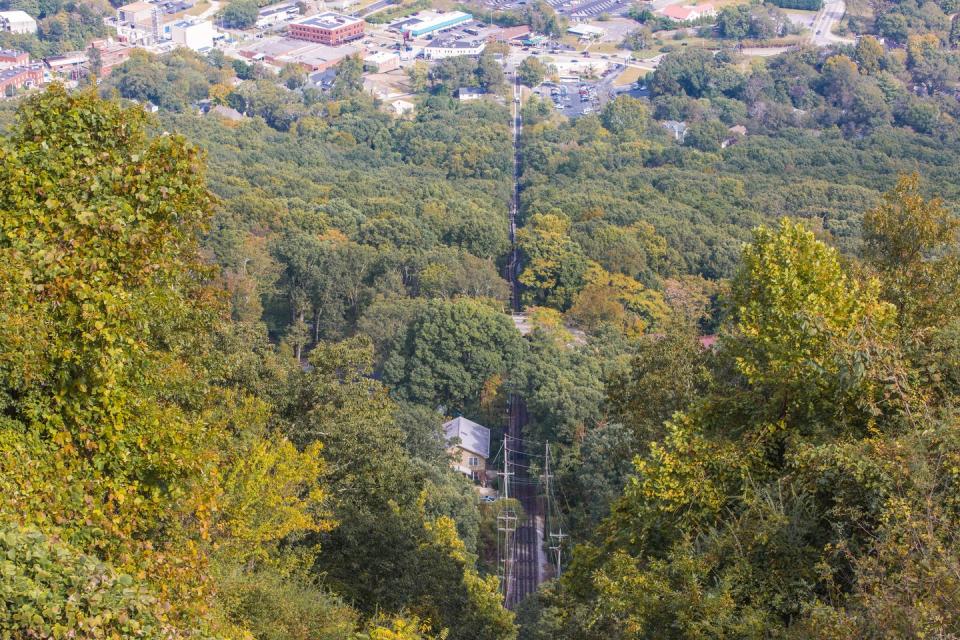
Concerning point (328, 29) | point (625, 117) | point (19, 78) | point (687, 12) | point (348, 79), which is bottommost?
point (19, 78)

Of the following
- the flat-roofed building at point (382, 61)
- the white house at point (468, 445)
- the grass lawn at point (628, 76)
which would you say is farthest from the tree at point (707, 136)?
the white house at point (468, 445)

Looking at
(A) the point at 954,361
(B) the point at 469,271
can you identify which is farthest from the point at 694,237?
(A) the point at 954,361

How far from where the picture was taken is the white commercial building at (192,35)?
70.7 metres

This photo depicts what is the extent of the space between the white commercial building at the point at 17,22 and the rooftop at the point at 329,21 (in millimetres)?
18165

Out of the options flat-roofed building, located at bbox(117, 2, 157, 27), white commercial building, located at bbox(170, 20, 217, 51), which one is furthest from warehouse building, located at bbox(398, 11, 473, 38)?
flat-roofed building, located at bbox(117, 2, 157, 27)

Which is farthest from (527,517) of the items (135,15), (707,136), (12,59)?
(135,15)

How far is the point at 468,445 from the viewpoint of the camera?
25.6m

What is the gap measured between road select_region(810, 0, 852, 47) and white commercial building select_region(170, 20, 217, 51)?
42535 mm

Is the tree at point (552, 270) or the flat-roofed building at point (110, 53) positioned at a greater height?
the tree at point (552, 270)

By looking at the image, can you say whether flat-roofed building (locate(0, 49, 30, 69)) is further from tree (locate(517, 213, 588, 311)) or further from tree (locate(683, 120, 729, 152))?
tree (locate(517, 213, 588, 311))

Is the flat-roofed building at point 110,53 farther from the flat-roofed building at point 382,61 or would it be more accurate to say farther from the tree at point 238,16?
the flat-roofed building at point 382,61

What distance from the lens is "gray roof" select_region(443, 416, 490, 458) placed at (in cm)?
2561

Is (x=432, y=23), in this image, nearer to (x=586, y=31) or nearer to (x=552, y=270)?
A: (x=586, y=31)

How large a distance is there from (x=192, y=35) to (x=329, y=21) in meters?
9.72
